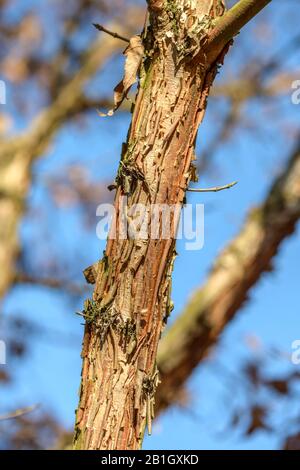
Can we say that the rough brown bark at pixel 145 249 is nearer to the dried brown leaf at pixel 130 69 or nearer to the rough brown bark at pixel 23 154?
the dried brown leaf at pixel 130 69

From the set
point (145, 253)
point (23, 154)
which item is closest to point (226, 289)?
point (145, 253)

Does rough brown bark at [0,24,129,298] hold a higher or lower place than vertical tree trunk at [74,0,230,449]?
higher

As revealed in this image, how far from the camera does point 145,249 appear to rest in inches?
70.3

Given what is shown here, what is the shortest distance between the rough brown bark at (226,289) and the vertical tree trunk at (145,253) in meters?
2.61

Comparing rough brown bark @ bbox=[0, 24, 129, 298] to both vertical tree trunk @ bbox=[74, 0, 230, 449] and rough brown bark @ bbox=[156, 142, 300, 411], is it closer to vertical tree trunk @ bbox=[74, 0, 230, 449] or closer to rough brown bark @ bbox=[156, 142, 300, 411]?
rough brown bark @ bbox=[156, 142, 300, 411]

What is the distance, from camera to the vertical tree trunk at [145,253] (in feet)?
5.70

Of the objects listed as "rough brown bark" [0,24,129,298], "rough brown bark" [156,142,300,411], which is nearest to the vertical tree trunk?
"rough brown bark" [156,142,300,411]

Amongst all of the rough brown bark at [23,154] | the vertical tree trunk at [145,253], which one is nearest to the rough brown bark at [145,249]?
the vertical tree trunk at [145,253]

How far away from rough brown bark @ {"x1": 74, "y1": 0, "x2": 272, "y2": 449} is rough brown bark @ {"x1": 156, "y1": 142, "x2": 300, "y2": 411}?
261cm

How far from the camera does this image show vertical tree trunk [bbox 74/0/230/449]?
1738mm

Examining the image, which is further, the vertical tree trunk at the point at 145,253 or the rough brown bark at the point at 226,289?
the rough brown bark at the point at 226,289
